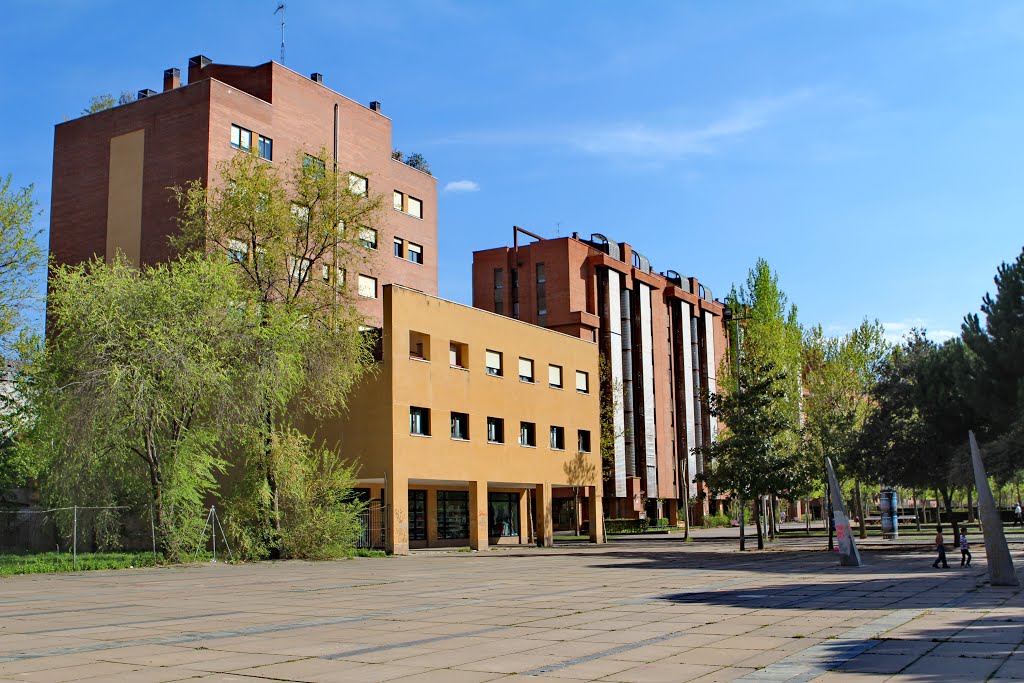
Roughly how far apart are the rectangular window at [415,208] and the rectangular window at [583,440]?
16648mm

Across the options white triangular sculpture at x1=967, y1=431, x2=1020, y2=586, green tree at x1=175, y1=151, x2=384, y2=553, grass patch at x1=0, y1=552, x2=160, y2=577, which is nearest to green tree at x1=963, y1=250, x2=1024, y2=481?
white triangular sculpture at x1=967, y1=431, x2=1020, y2=586

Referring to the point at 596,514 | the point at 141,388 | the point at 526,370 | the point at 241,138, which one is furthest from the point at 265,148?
the point at 596,514

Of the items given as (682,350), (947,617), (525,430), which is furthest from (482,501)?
(682,350)

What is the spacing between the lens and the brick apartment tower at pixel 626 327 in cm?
7056

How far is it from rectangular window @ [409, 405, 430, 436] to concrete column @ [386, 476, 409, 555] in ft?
7.16

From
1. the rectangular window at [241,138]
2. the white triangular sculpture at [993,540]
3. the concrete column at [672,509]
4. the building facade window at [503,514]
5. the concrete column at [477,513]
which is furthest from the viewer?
the concrete column at [672,509]

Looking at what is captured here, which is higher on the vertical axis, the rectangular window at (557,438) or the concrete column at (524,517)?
the rectangular window at (557,438)

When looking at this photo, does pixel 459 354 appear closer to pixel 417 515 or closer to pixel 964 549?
pixel 417 515

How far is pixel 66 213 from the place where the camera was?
46.9 metres

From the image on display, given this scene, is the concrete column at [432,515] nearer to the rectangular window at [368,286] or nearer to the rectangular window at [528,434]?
the rectangular window at [528,434]

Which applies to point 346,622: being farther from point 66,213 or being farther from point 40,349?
point 66,213

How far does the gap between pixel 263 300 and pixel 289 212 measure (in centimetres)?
345

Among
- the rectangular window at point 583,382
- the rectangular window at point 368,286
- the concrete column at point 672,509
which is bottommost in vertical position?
the concrete column at point 672,509

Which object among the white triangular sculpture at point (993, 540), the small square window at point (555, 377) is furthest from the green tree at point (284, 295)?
the white triangular sculpture at point (993, 540)
